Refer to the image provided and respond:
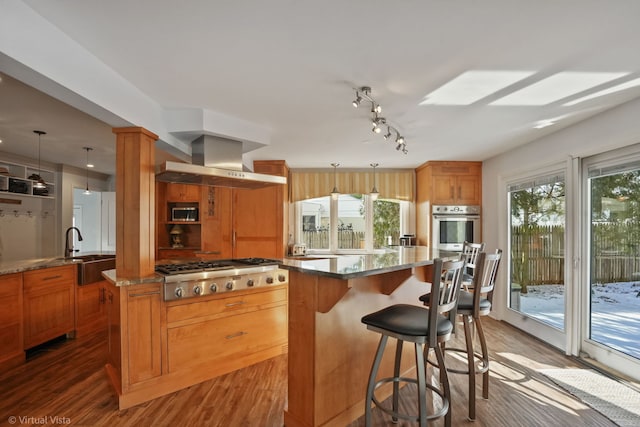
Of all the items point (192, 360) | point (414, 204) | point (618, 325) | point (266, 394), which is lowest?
point (266, 394)

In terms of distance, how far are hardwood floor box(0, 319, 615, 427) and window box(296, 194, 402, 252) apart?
118 inches

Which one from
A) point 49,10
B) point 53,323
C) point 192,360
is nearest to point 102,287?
point 53,323

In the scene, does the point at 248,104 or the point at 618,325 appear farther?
the point at 618,325

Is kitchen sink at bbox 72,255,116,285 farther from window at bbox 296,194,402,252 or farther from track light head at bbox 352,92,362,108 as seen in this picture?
track light head at bbox 352,92,362,108

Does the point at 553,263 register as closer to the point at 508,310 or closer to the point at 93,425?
the point at 508,310

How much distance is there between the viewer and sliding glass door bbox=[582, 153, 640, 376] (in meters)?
2.96

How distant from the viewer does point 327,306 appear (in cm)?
205

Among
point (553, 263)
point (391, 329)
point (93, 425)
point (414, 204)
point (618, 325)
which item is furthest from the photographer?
point (414, 204)

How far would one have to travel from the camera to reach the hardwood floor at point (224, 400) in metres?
2.29

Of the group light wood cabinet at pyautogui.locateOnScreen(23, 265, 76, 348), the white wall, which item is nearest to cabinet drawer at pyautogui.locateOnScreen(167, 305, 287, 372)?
light wood cabinet at pyautogui.locateOnScreen(23, 265, 76, 348)

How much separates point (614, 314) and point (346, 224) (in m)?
3.86

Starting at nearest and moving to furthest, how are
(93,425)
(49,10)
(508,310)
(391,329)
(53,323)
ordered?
(49,10) < (391,329) < (93,425) < (53,323) < (508,310)

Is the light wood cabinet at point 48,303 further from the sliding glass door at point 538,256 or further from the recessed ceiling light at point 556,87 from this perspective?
the sliding glass door at point 538,256

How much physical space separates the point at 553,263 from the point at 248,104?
3783 mm
